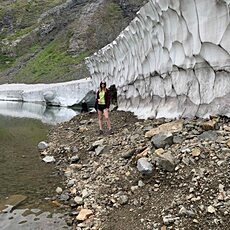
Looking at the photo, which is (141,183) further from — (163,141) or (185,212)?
(185,212)

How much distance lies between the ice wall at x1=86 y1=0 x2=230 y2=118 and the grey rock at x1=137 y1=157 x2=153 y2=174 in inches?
60.4

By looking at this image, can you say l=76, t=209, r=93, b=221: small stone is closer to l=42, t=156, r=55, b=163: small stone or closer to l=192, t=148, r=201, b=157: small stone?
l=192, t=148, r=201, b=157: small stone

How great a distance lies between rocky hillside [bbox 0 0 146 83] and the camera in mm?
46062

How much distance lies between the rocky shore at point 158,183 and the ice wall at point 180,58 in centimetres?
61

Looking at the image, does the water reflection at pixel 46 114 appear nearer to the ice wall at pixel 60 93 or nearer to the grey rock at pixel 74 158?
the ice wall at pixel 60 93

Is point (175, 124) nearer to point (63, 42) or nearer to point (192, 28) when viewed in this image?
point (192, 28)

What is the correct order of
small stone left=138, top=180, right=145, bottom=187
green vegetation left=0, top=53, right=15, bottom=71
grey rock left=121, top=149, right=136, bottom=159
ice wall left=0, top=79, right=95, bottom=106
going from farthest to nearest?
green vegetation left=0, top=53, right=15, bottom=71 < ice wall left=0, top=79, right=95, bottom=106 < grey rock left=121, top=149, right=136, bottom=159 < small stone left=138, top=180, right=145, bottom=187

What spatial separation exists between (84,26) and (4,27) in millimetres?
25855

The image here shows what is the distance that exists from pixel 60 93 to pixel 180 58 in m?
24.0

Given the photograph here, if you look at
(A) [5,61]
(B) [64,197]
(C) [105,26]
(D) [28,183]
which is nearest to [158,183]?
(B) [64,197]

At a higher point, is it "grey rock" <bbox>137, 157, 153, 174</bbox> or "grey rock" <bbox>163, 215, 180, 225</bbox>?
"grey rock" <bbox>137, 157, 153, 174</bbox>

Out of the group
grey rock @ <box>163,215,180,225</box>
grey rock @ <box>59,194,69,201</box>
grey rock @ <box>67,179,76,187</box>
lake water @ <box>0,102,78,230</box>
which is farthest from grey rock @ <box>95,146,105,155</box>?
grey rock @ <box>163,215,180,225</box>

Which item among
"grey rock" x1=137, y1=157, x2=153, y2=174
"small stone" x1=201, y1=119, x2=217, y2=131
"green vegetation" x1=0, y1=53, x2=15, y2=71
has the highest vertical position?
"small stone" x1=201, y1=119, x2=217, y2=131

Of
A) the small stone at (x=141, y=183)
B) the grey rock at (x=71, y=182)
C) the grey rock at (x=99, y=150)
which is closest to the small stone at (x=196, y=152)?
the small stone at (x=141, y=183)
